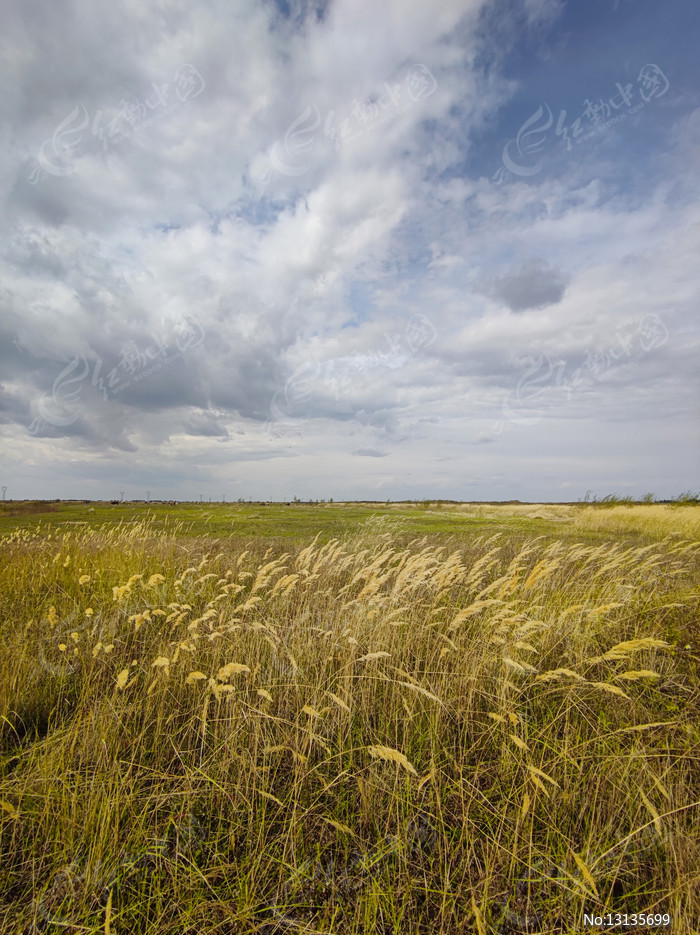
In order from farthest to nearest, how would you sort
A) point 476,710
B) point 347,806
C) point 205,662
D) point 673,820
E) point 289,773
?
point 205,662
point 476,710
point 289,773
point 347,806
point 673,820

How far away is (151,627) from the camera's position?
6.06 metres

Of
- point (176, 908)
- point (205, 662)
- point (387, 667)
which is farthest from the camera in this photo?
point (205, 662)

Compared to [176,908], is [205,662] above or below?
above

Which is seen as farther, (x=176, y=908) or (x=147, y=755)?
(x=147, y=755)

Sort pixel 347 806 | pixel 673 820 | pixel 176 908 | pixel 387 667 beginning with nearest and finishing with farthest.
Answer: pixel 176 908 < pixel 673 820 < pixel 347 806 < pixel 387 667

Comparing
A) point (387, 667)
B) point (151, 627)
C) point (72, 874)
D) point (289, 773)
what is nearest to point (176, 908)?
point (72, 874)

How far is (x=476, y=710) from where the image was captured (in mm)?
3799

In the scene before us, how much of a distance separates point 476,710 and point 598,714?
1165 mm

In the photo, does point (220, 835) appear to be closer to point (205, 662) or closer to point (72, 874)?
point (72, 874)

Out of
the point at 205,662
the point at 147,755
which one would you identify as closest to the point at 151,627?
the point at 205,662

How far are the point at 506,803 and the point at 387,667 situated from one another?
1.73m

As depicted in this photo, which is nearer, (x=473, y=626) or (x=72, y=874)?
(x=72, y=874)

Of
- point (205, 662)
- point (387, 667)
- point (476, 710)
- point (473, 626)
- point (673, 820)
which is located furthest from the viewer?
point (473, 626)

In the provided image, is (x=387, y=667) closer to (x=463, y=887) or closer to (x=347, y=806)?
→ (x=347, y=806)
